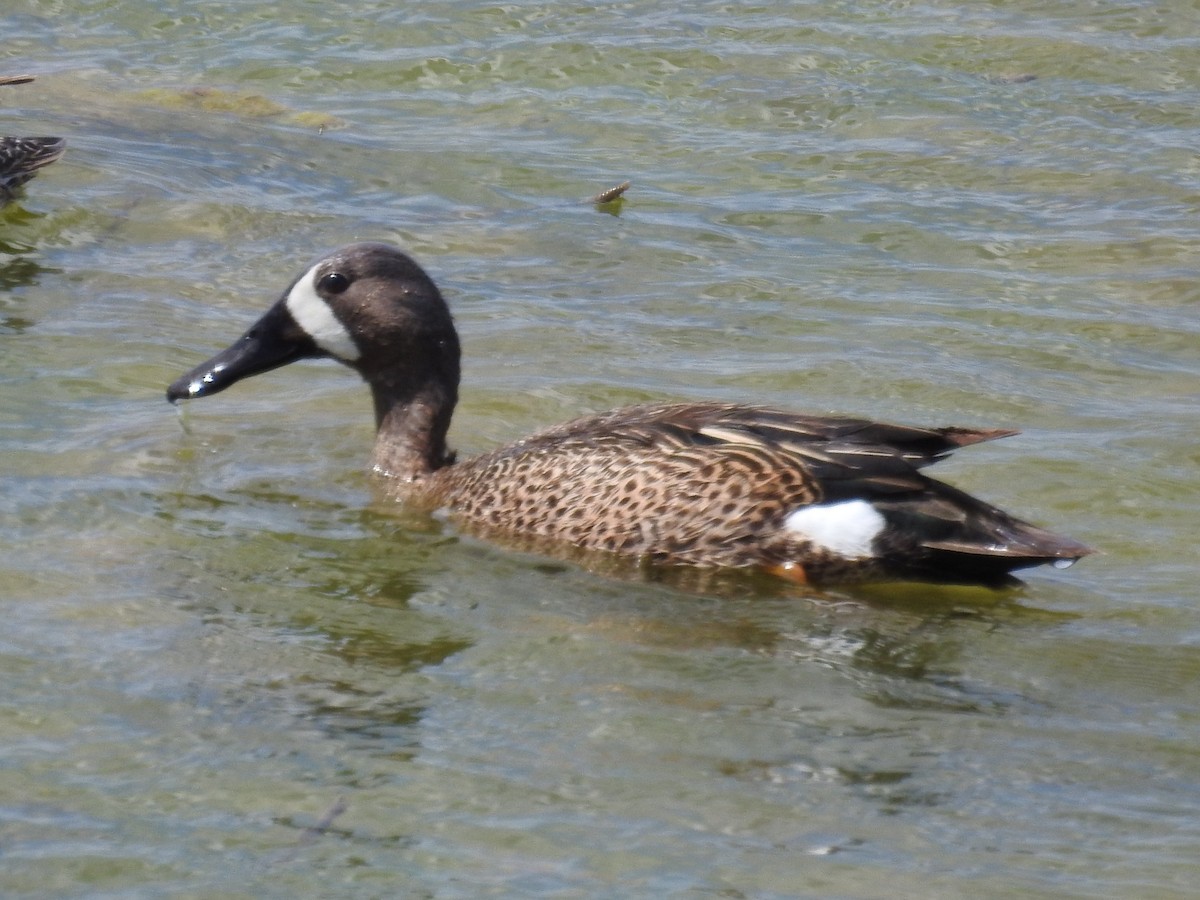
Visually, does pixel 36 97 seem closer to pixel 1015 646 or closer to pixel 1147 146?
pixel 1147 146

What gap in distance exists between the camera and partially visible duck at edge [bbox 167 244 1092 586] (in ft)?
22.2

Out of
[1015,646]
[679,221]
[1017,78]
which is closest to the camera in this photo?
[1015,646]

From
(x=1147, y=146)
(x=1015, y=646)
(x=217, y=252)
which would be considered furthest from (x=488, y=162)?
(x=1015, y=646)

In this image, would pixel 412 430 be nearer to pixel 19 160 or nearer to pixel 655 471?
pixel 655 471

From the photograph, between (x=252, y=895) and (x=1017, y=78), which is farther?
(x=1017, y=78)

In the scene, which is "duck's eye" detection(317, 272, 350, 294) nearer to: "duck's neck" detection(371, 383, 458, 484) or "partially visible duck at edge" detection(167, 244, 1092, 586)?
"partially visible duck at edge" detection(167, 244, 1092, 586)

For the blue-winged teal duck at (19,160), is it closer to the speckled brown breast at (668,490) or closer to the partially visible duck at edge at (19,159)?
the partially visible duck at edge at (19,159)

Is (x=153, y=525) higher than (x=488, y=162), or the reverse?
(x=488, y=162)

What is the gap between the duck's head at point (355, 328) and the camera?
789 centimetres

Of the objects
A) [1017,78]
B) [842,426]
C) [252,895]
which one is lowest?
[252,895]

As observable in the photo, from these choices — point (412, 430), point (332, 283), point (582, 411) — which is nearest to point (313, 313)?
point (332, 283)

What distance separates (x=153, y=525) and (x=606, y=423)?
1649mm

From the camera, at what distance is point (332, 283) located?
789cm

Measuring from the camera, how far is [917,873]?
471cm
